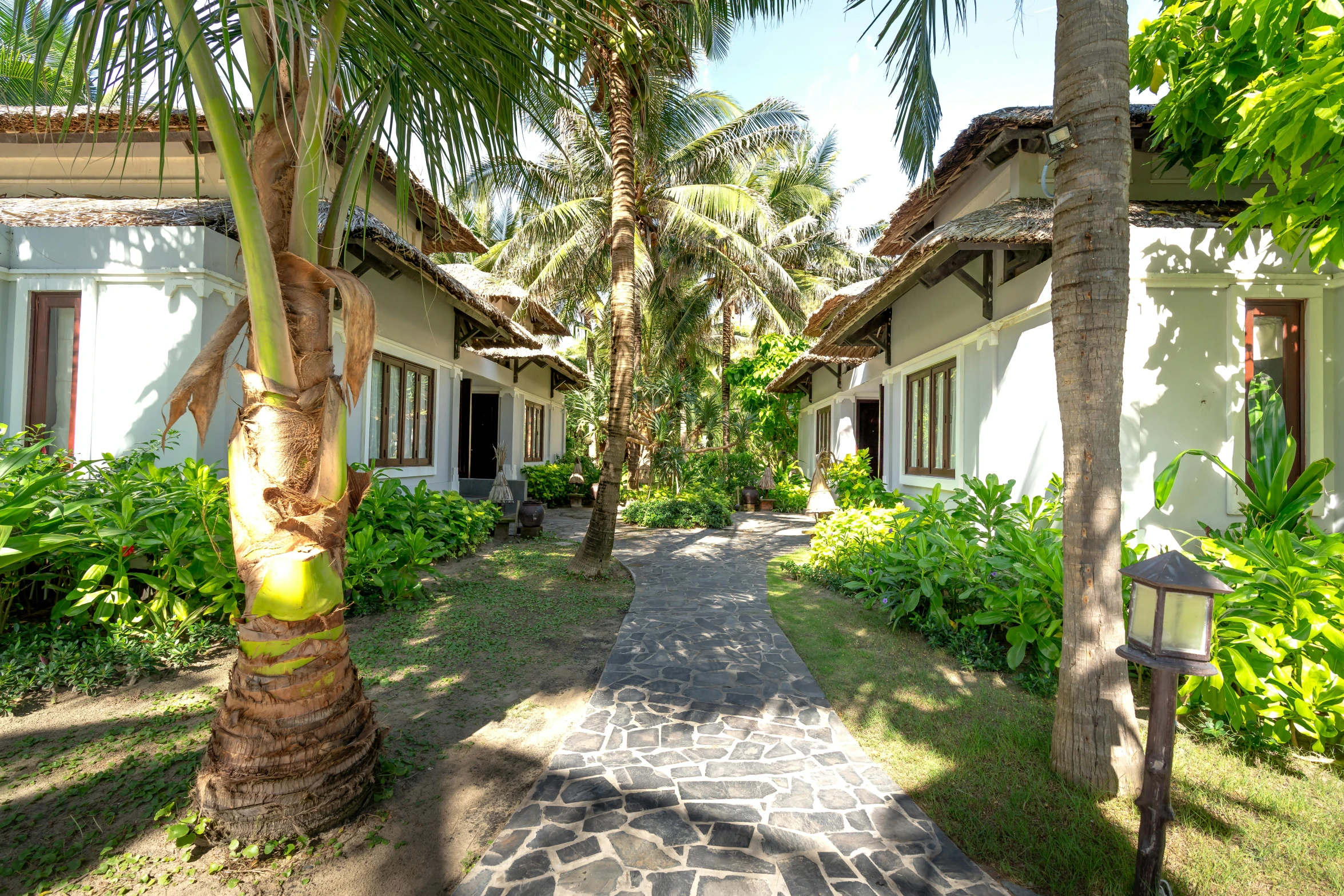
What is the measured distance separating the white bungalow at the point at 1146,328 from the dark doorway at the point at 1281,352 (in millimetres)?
11

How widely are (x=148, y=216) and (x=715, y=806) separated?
7.86 metres

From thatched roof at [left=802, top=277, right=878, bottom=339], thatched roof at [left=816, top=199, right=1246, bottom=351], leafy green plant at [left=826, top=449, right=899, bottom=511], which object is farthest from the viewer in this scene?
thatched roof at [left=802, top=277, right=878, bottom=339]

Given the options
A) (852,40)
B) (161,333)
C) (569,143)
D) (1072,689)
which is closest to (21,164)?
(161,333)

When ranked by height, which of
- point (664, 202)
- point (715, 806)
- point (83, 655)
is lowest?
point (715, 806)

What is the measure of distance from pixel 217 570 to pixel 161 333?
3288 millimetres

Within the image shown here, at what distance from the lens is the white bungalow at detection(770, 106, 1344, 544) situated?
5699mm

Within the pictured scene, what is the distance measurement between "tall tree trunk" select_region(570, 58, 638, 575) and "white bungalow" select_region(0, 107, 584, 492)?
218 centimetres

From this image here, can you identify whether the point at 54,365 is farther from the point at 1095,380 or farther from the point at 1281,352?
the point at 1281,352

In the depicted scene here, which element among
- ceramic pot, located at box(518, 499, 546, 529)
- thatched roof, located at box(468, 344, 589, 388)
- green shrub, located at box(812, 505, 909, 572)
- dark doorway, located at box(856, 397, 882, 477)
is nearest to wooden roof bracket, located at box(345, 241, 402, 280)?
thatched roof, located at box(468, 344, 589, 388)

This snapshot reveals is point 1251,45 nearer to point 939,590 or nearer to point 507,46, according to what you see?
point 939,590

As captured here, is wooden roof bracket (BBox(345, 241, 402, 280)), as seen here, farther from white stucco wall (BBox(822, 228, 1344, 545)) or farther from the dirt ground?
white stucco wall (BBox(822, 228, 1344, 545))

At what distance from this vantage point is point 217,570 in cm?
445

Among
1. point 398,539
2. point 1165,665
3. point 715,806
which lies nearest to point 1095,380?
point 1165,665

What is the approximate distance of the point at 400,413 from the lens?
31.6 ft
